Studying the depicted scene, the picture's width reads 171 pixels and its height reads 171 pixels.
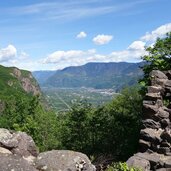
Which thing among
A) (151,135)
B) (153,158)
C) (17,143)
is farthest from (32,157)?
(151,135)

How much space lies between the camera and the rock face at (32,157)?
1088 inches

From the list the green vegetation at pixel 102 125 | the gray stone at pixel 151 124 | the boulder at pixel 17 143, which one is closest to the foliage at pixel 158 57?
the green vegetation at pixel 102 125

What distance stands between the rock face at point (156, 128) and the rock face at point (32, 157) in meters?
17.6

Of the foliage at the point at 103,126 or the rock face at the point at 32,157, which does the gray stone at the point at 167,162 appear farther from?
the foliage at the point at 103,126

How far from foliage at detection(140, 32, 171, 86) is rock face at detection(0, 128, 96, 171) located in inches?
1874

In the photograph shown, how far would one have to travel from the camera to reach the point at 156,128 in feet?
193

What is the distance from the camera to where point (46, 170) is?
93.9 ft

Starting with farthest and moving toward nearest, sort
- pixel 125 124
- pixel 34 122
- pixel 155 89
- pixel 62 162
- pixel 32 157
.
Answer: pixel 34 122, pixel 125 124, pixel 155 89, pixel 32 157, pixel 62 162

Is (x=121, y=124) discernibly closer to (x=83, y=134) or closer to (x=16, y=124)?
(x=83, y=134)

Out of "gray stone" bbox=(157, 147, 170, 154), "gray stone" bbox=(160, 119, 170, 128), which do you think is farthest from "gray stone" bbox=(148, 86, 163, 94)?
"gray stone" bbox=(157, 147, 170, 154)

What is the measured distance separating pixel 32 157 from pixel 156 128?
31.8 metres

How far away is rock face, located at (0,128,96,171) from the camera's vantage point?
90.6 feet

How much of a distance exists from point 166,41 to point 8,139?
186 feet

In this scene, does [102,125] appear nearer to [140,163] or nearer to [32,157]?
[140,163]
